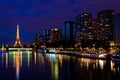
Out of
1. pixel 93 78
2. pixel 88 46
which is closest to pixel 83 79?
pixel 93 78

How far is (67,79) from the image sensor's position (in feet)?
129

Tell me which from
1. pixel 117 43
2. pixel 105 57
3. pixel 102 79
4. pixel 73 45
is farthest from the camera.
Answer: pixel 73 45

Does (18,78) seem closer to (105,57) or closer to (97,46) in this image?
(105,57)

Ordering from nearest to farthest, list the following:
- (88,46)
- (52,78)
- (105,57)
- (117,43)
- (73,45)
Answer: (52,78), (105,57), (117,43), (88,46), (73,45)

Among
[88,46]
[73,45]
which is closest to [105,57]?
[88,46]

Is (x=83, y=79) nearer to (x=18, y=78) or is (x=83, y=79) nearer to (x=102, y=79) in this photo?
(x=102, y=79)

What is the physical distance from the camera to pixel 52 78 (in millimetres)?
40656

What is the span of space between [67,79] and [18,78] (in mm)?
6348

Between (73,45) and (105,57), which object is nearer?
(105,57)

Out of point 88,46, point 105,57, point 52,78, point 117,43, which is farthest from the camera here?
point 88,46

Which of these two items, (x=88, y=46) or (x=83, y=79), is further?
(x=88, y=46)

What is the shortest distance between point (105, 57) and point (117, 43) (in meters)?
51.1

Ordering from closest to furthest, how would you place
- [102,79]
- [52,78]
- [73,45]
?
[102,79]
[52,78]
[73,45]

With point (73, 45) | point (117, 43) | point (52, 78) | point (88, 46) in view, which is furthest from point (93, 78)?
point (73, 45)
